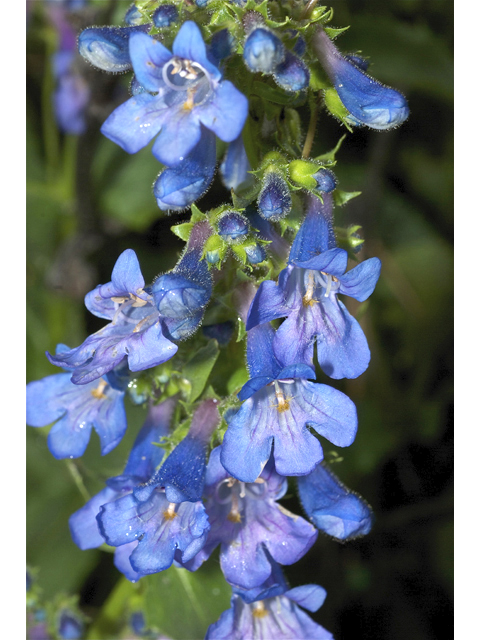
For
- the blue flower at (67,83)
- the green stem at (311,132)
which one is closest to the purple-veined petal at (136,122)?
the green stem at (311,132)

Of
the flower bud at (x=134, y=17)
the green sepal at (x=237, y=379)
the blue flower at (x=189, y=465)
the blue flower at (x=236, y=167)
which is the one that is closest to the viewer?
the blue flower at (x=189, y=465)

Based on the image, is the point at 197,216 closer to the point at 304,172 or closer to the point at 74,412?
the point at 304,172

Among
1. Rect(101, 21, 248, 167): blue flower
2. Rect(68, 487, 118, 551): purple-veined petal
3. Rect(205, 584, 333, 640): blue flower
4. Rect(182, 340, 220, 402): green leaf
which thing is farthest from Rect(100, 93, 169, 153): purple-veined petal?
Rect(205, 584, 333, 640): blue flower

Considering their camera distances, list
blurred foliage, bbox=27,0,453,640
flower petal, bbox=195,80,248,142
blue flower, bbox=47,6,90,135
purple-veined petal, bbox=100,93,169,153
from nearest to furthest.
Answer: flower petal, bbox=195,80,248,142, purple-veined petal, bbox=100,93,169,153, blurred foliage, bbox=27,0,453,640, blue flower, bbox=47,6,90,135

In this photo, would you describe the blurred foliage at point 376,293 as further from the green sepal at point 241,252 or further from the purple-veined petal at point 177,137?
the purple-veined petal at point 177,137

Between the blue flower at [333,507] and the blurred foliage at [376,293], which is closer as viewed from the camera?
the blue flower at [333,507]

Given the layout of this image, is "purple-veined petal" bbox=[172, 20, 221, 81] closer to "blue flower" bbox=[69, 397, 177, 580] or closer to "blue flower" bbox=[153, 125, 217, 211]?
"blue flower" bbox=[153, 125, 217, 211]

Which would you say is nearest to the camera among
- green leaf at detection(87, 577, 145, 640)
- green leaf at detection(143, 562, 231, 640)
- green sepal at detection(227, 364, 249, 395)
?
green sepal at detection(227, 364, 249, 395)

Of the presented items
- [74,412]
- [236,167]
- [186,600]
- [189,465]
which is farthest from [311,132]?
[186,600]

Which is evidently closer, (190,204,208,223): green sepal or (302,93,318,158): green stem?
(190,204,208,223): green sepal
